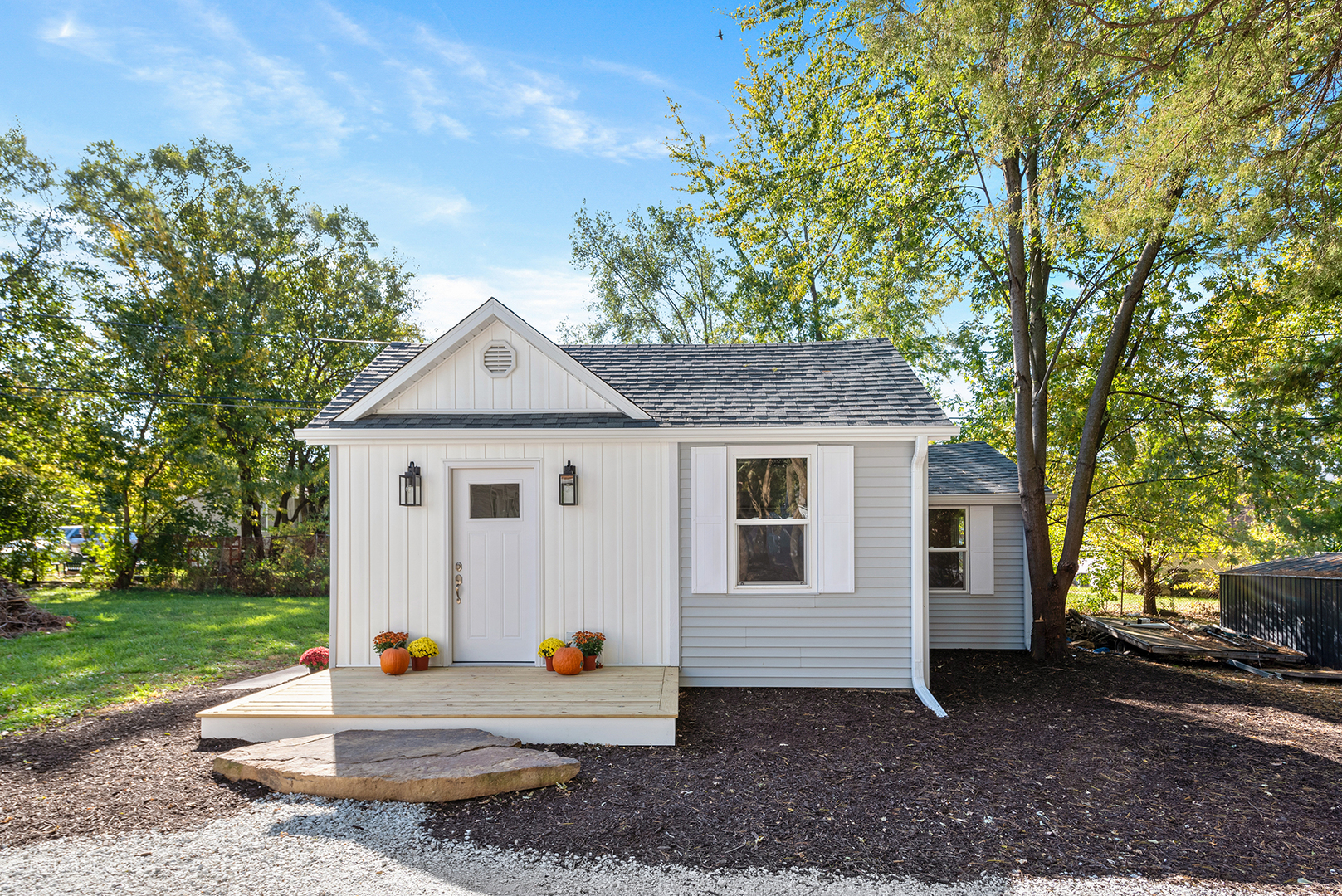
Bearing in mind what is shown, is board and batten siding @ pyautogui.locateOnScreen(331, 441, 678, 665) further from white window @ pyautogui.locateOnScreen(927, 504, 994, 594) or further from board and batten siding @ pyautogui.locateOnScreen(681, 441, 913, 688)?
white window @ pyautogui.locateOnScreen(927, 504, 994, 594)

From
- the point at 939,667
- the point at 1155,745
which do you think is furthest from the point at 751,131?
the point at 1155,745

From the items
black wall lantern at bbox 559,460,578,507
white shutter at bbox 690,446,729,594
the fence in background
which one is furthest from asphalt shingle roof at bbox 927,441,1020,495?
the fence in background

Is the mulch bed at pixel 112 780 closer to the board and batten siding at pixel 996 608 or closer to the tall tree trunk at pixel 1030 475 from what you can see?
the board and batten siding at pixel 996 608

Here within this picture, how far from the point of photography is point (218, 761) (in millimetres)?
4555

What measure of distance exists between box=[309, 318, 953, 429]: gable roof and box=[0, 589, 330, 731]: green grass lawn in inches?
138

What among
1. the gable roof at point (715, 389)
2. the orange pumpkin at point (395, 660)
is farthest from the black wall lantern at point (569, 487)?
the orange pumpkin at point (395, 660)

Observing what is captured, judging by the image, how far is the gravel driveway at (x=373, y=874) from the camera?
318cm

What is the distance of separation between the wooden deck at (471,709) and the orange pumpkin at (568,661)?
184 mm

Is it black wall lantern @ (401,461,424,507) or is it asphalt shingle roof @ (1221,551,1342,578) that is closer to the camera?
black wall lantern @ (401,461,424,507)

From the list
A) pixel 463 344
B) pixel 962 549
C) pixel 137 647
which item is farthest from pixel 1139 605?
pixel 137 647

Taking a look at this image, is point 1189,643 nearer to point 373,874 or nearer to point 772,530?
point 772,530

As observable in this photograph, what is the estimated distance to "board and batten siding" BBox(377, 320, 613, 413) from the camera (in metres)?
6.80

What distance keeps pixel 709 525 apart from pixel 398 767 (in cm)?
341

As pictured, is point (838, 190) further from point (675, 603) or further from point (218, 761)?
point (218, 761)
